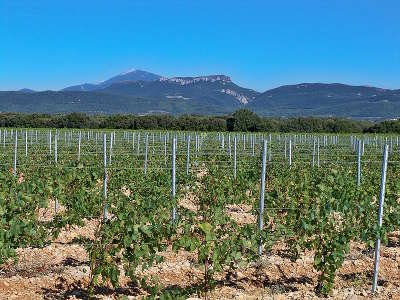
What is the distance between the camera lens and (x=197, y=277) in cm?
596

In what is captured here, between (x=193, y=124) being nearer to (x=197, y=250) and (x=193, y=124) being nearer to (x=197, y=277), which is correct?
(x=197, y=250)

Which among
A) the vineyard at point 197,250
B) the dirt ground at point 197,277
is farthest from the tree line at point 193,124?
the dirt ground at point 197,277

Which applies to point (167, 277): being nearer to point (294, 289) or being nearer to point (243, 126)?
point (294, 289)

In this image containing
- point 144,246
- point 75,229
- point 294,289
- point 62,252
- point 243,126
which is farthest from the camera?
point 243,126

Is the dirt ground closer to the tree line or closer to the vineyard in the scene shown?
the vineyard

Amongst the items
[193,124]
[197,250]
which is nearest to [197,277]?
[197,250]

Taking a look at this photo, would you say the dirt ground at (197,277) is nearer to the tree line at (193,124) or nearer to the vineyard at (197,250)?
the vineyard at (197,250)

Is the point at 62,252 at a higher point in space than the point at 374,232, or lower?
lower

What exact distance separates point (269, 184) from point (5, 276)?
732cm

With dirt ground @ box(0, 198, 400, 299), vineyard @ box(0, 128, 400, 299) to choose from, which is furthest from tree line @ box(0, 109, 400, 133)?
dirt ground @ box(0, 198, 400, 299)

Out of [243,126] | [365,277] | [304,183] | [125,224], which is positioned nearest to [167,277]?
[125,224]

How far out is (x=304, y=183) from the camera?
916cm

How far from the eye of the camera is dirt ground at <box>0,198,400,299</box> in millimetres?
5902

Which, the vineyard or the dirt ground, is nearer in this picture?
the vineyard
